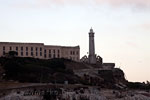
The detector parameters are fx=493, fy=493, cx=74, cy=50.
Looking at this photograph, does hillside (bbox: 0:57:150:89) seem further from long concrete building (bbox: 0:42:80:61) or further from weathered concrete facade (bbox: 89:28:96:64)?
long concrete building (bbox: 0:42:80:61)

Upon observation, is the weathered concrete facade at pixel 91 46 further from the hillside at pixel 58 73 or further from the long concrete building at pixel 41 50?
the hillside at pixel 58 73

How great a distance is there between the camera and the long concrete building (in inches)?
4441

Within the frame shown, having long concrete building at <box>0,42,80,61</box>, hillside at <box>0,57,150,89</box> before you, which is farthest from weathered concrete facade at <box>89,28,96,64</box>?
hillside at <box>0,57,150,89</box>

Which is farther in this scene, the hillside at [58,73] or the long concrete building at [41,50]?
the long concrete building at [41,50]

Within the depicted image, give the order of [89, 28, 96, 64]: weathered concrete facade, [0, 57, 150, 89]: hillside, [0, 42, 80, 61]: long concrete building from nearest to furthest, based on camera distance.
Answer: [0, 57, 150, 89]: hillside, [0, 42, 80, 61]: long concrete building, [89, 28, 96, 64]: weathered concrete facade

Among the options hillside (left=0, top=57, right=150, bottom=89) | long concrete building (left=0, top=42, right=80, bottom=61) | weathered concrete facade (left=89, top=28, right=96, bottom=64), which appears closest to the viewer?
hillside (left=0, top=57, right=150, bottom=89)

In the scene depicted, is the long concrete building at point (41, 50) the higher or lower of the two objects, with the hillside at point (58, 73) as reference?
higher

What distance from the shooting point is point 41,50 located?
116125 mm

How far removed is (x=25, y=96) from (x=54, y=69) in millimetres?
35456

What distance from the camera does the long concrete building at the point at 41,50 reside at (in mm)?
112812

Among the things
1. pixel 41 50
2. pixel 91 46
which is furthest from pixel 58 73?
pixel 91 46

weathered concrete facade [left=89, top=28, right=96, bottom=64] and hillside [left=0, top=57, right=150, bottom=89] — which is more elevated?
weathered concrete facade [left=89, top=28, right=96, bottom=64]

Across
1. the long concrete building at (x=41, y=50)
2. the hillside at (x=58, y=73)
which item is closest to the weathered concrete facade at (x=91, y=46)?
the long concrete building at (x=41, y=50)

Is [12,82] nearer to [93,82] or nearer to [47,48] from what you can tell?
[93,82]
